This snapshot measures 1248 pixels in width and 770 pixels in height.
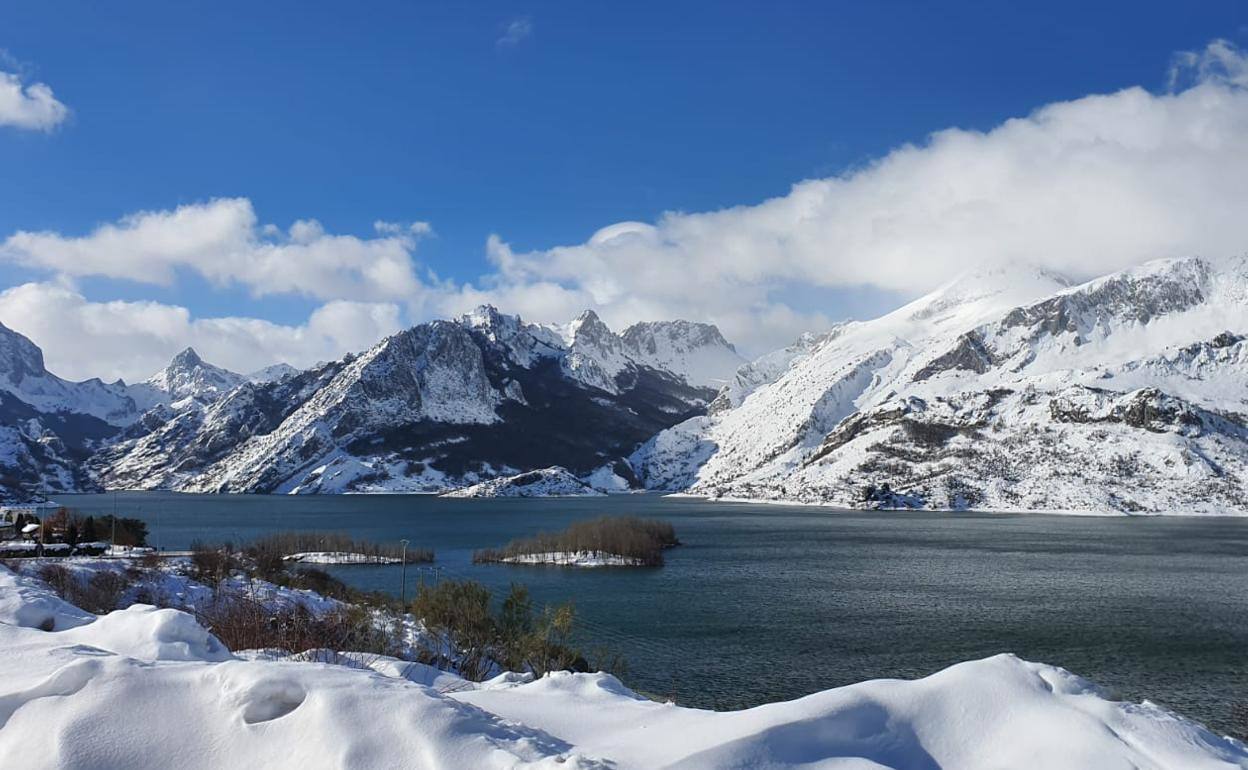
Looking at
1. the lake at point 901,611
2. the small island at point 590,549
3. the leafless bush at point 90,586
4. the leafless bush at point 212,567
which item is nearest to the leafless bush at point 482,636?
the lake at point 901,611

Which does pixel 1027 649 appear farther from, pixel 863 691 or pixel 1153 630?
pixel 863 691

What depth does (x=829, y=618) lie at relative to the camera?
228 feet

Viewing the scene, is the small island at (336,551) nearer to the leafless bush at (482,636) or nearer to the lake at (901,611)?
the lake at (901,611)

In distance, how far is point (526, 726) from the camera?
14.6 m

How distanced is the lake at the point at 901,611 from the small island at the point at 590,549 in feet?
16.4

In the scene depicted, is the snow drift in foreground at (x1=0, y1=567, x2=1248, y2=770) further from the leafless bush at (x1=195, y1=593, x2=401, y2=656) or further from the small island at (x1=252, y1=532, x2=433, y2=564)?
the small island at (x1=252, y1=532, x2=433, y2=564)

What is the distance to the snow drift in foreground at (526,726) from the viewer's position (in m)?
12.6

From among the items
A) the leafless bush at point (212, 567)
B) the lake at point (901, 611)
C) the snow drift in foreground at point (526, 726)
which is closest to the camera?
the snow drift in foreground at point (526, 726)

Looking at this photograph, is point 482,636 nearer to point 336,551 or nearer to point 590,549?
point 590,549

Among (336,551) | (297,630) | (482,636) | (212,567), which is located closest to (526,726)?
(297,630)

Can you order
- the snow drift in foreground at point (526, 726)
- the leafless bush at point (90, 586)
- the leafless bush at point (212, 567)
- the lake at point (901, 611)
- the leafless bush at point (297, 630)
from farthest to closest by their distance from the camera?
1. the leafless bush at point (212, 567)
2. the lake at point (901, 611)
3. the leafless bush at point (90, 586)
4. the leafless bush at point (297, 630)
5. the snow drift in foreground at point (526, 726)

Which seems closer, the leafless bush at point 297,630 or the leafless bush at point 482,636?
the leafless bush at point 297,630

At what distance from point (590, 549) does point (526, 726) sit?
372 feet

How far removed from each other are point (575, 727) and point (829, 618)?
5859cm
